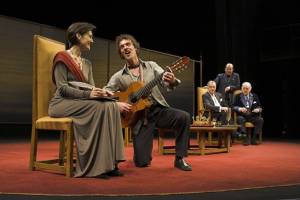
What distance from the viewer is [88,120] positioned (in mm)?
3104

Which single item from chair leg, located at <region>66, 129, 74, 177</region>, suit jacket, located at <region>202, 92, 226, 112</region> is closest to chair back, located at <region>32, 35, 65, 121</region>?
chair leg, located at <region>66, 129, 74, 177</region>

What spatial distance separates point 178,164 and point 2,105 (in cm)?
386

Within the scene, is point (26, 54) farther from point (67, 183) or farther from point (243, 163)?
point (67, 183)

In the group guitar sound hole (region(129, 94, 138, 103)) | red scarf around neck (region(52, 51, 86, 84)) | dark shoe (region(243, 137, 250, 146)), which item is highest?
red scarf around neck (region(52, 51, 86, 84))

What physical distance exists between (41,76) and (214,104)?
3500 millimetres

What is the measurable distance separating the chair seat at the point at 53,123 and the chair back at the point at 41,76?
9cm

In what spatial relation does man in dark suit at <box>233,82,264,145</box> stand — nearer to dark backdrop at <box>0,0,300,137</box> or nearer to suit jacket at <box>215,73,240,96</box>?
suit jacket at <box>215,73,240,96</box>

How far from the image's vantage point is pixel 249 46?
9641 millimetres

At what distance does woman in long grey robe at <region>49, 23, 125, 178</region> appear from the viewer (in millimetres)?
3082

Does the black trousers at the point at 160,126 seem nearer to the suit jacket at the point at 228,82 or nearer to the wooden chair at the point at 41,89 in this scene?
the wooden chair at the point at 41,89

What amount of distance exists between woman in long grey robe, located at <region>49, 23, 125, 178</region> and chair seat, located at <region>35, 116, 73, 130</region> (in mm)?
41

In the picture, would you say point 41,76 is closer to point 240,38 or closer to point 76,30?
point 76,30

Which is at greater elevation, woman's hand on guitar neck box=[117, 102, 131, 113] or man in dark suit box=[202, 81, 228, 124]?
man in dark suit box=[202, 81, 228, 124]

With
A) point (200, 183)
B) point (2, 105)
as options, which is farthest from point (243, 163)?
point (2, 105)
